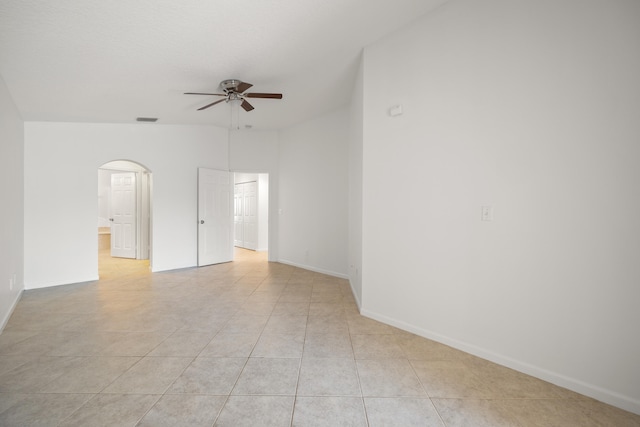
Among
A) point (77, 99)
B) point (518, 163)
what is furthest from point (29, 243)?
point (518, 163)

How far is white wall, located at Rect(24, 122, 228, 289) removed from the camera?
4770 millimetres

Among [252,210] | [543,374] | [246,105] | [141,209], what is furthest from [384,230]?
[141,209]

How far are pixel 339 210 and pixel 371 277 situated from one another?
2.15 meters

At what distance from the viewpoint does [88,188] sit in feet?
16.9

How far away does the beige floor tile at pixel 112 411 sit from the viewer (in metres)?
1.66

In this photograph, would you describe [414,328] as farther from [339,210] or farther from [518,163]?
[339,210]

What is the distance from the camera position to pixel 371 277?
3.32 metres

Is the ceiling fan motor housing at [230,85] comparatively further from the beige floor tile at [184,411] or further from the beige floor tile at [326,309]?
the beige floor tile at [184,411]

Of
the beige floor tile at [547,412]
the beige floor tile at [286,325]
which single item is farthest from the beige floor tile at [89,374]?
the beige floor tile at [547,412]

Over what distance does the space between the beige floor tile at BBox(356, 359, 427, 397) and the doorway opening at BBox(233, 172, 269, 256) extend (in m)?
6.10

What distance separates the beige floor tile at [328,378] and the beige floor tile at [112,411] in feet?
3.17

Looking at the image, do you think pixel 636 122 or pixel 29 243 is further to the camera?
pixel 29 243

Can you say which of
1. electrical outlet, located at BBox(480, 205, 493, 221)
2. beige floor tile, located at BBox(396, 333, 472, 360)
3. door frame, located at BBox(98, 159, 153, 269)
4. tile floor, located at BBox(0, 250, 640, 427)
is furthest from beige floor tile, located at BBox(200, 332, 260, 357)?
door frame, located at BBox(98, 159, 153, 269)

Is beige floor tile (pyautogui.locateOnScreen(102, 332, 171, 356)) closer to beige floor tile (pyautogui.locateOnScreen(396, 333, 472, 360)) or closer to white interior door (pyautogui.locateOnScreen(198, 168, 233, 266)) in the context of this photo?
beige floor tile (pyautogui.locateOnScreen(396, 333, 472, 360))
